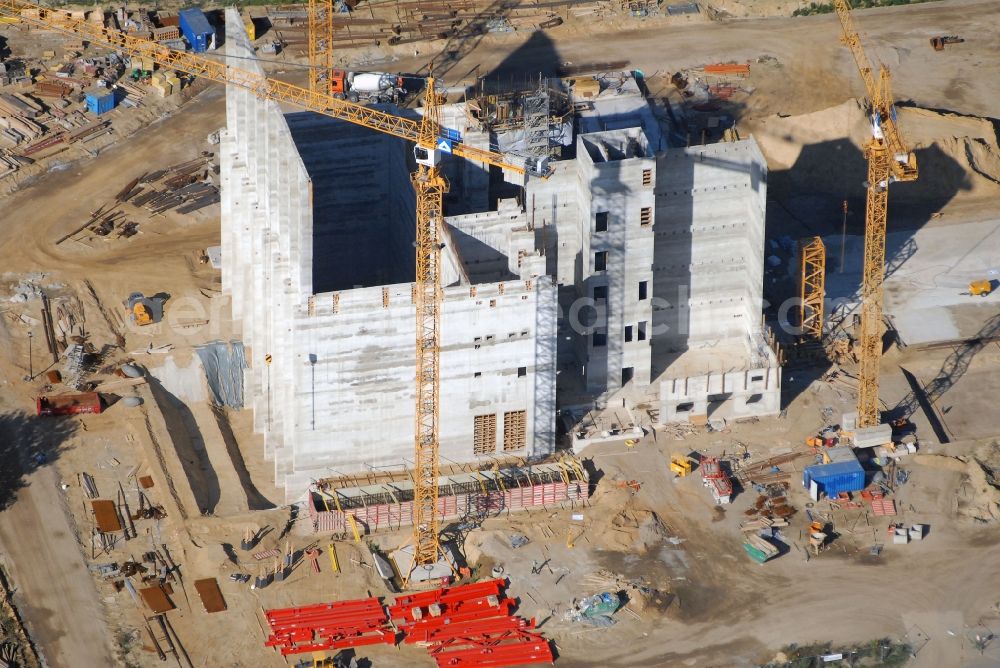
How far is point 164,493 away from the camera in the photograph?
13575cm

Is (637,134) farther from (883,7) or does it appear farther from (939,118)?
(883,7)

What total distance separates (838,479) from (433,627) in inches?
1196

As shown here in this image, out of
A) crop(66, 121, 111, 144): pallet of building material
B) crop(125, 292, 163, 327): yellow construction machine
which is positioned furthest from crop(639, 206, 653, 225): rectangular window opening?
crop(66, 121, 111, 144): pallet of building material

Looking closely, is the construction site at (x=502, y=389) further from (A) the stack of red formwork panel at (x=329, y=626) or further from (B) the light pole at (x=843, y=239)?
(B) the light pole at (x=843, y=239)

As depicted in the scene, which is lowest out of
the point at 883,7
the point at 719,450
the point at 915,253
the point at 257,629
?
the point at 257,629

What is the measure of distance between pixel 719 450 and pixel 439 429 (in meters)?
20.2

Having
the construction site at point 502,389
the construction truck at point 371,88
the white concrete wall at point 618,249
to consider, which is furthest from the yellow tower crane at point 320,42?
the white concrete wall at point 618,249

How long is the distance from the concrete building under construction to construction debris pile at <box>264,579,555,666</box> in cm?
1246

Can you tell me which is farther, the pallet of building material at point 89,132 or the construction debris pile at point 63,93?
the pallet of building material at point 89,132

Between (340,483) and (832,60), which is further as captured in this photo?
(832,60)

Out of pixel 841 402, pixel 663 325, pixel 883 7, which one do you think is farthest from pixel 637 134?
pixel 883 7

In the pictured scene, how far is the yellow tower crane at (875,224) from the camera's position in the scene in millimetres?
135750

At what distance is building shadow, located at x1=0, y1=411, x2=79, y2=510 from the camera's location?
450 feet

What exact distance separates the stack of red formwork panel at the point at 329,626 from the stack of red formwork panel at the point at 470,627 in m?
1.28
